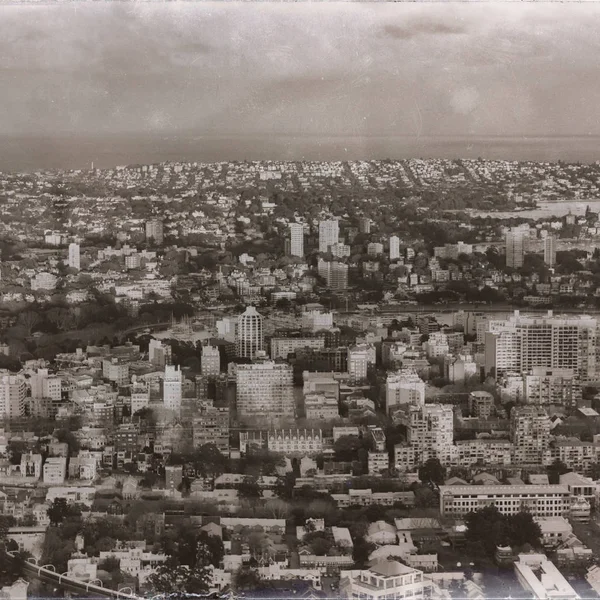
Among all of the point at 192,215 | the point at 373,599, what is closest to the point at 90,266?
the point at 192,215

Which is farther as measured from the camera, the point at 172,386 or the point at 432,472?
the point at 172,386

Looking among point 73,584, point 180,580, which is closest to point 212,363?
point 180,580

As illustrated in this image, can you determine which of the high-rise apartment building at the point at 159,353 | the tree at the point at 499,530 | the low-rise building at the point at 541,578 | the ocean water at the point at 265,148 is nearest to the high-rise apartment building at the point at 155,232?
the ocean water at the point at 265,148

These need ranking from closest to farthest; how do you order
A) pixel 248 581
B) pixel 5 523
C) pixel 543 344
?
pixel 248 581 → pixel 5 523 → pixel 543 344

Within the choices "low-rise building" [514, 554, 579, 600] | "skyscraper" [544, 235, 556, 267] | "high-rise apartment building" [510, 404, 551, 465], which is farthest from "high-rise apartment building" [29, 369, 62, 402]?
"skyscraper" [544, 235, 556, 267]

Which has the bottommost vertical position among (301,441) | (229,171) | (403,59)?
(301,441)

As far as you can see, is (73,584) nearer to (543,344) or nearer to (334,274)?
(334,274)

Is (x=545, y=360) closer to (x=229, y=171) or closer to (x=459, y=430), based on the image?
(x=459, y=430)

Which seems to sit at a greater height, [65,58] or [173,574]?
[65,58]
